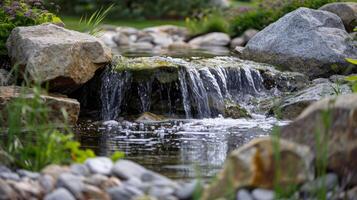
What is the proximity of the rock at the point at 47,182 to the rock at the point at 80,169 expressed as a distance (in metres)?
0.18

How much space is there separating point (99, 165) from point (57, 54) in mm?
3839

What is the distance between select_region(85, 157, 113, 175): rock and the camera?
543cm


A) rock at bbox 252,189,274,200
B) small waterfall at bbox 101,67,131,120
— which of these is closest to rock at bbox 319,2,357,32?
small waterfall at bbox 101,67,131,120

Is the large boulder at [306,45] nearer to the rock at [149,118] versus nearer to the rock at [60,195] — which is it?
the rock at [149,118]

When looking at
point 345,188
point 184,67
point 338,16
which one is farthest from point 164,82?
point 345,188

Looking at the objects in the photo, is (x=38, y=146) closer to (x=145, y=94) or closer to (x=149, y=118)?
(x=149, y=118)

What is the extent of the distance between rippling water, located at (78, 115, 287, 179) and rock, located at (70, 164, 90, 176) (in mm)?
1143

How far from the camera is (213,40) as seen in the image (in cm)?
1870

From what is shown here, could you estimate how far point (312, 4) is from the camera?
15086mm

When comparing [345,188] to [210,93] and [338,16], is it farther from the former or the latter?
[338,16]

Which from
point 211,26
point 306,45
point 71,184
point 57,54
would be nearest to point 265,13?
point 211,26

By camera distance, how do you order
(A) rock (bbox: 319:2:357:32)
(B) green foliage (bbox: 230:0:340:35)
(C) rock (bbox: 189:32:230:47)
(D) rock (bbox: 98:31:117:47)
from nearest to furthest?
1. (A) rock (bbox: 319:2:357:32)
2. (B) green foliage (bbox: 230:0:340:35)
3. (C) rock (bbox: 189:32:230:47)
4. (D) rock (bbox: 98:31:117:47)

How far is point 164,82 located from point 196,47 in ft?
24.9

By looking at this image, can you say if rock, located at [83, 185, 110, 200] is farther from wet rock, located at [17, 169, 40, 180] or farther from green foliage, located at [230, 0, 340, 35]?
green foliage, located at [230, 0, 340, 35]
